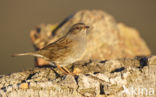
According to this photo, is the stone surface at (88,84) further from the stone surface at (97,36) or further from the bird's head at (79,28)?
the stone surface at (97,36)

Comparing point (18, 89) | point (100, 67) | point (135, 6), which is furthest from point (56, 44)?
point (135, 6)

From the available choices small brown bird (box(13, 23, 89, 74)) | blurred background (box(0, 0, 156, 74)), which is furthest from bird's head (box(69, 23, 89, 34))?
blurred background (box(0, 0, 156, 74))

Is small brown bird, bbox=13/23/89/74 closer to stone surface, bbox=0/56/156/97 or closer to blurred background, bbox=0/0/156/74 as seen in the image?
stone surface, bbox=0/56/156/97

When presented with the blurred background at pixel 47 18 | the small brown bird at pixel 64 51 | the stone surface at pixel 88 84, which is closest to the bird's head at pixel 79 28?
the small brown bird at pixel 64 51

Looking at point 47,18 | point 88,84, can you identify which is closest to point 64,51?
point 88,84

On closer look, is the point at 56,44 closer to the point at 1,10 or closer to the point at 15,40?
the point at 15,40

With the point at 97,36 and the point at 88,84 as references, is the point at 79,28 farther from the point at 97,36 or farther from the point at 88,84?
the point at 97,36
